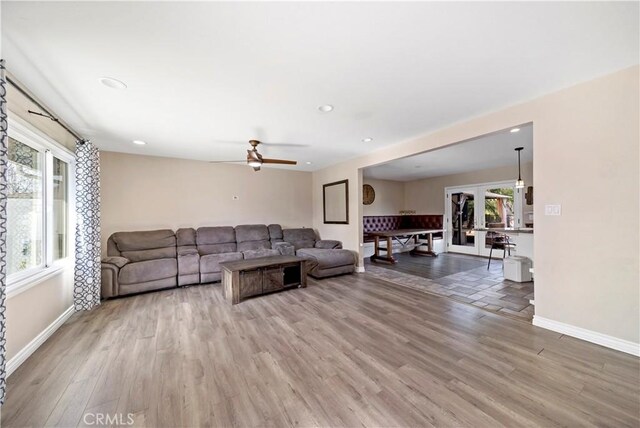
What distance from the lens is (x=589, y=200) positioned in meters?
2.21

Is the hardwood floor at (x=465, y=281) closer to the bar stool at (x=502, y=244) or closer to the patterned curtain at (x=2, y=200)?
the bar stool at (x=502, y=244)

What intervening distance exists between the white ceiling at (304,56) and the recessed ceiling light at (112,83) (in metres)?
0.09

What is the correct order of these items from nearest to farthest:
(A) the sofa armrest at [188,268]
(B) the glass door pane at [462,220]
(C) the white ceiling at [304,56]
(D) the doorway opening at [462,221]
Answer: (C) the white ceiling at [304,56]
(D) the doorway opening at [462,221]
(A) the sofa armrest at [188,268]
(B) the glass door pane at [462,220]

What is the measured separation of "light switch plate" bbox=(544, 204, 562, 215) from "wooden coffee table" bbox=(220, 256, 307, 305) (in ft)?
10.1

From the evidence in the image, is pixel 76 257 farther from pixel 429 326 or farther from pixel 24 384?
pixel 429 326

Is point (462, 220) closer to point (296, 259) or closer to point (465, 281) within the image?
point (465, 281)

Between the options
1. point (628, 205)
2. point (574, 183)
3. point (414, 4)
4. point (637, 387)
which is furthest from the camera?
point (574, 183)

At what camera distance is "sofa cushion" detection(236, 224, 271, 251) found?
518 centimetres

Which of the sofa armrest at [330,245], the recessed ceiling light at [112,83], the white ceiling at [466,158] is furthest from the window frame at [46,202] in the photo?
the white ceiling at [466,158]

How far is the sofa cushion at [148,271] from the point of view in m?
3.63

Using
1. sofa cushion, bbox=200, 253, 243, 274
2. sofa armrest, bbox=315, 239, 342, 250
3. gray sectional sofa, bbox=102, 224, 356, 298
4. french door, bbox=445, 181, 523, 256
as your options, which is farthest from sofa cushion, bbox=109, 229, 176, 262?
french door, bbox=445, 181, 523, 256

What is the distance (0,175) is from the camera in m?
1.50

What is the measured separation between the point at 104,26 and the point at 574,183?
396 cm

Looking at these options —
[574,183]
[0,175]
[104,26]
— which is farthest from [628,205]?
[0,175]
